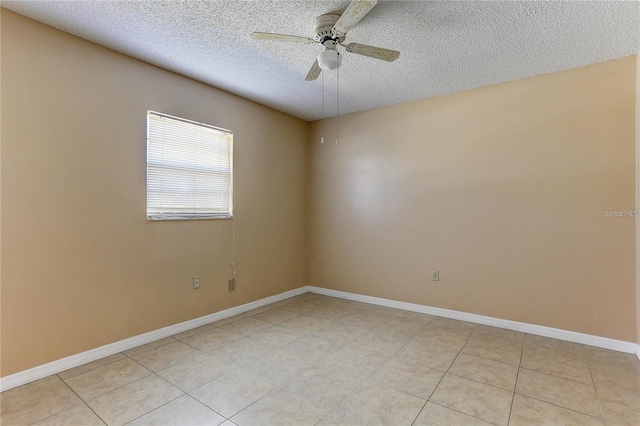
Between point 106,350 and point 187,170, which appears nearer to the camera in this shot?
point 106,350

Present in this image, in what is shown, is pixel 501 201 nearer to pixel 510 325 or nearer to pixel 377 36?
pixel 510 325

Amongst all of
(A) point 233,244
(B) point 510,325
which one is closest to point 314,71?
(A) point 233,244

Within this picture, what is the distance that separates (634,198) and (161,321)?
4.57 metres

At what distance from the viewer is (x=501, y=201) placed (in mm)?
3369

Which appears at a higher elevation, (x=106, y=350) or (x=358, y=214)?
(x=358, y=214)

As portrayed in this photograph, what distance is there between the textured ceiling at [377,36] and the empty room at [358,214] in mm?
22

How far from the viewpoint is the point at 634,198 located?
2.74m

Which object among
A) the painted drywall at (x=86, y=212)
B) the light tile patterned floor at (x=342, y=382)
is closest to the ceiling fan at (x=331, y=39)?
the painted drywall at (x=86, y=212)

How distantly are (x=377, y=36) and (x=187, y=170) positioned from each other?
7.51 ft

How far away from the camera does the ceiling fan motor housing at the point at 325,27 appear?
2.22 metres

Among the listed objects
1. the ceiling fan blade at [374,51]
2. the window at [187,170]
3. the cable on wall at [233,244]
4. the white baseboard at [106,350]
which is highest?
the ceiling fan blade at [374,51]

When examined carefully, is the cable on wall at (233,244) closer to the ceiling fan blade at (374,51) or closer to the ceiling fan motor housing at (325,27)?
the ceiling fan motor housing at (325,27)

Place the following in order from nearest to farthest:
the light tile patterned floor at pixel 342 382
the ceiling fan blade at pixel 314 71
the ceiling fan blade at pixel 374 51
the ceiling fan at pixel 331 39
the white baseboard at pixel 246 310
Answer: the light tile patterned floor at pixel 342 382 < the ceiling fan at pixel 331 39 < the ceiling fan blade at pixel 374 51 < the white baseboard at pixel 246 310 < the ceiling fan blade at pixel 314 71

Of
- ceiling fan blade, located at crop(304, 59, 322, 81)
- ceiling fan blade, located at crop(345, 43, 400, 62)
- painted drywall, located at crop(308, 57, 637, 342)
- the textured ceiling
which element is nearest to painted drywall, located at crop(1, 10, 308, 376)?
the textured ceiling
